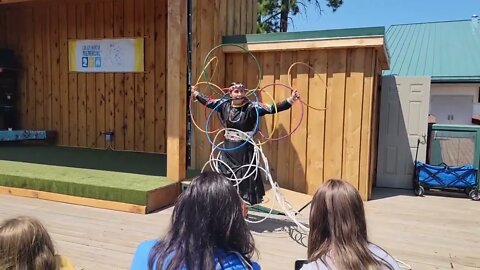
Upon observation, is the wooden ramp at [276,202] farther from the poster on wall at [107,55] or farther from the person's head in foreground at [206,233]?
the poster on wall at [107,55]

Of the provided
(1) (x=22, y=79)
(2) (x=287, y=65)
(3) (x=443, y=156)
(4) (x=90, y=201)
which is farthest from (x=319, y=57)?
(1) (x=22, y=79)

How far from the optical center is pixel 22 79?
8289mm

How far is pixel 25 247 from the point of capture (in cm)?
122

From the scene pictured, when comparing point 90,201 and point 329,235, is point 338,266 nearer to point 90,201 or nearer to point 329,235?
point 329,235

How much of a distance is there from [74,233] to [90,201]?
944 millimetres

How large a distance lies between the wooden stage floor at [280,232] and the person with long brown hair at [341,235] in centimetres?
115

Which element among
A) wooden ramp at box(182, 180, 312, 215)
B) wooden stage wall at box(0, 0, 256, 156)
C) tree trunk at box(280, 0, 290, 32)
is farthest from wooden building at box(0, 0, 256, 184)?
tree trunk at box(280, 0, 290, 32)

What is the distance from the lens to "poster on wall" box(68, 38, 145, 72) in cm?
712

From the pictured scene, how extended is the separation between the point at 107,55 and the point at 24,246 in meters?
6.58

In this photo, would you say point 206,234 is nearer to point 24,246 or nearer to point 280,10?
point 24,246

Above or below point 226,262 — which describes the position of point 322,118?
above

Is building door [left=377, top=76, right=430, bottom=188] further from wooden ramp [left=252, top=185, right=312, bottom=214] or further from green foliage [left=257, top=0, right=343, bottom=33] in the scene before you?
green foliage [left=257, top=0, right=343, bottom=33]

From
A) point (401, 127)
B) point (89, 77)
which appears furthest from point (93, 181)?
point (401, 127)

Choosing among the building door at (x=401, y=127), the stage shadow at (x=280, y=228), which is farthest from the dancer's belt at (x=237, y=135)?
the building door at (x=401, y=127)
